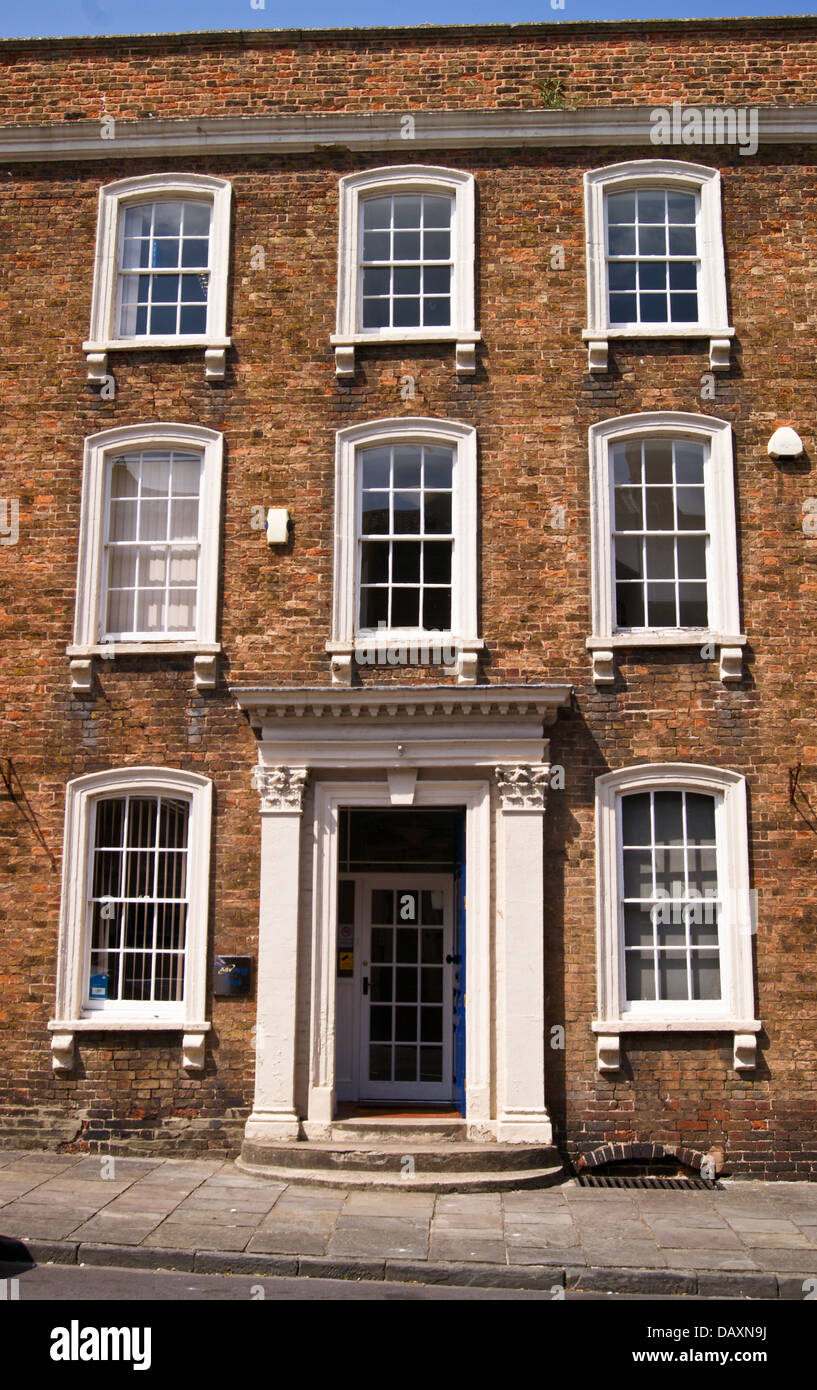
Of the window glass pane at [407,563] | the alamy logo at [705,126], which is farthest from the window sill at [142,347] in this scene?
the alamy logo at [705,126]

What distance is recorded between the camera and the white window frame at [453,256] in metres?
13.0

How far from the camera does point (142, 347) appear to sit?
520 inches

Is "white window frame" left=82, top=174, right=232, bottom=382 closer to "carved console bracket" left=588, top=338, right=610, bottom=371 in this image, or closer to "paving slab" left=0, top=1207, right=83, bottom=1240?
"carved console bracket" left=588, top=338, right=610, bottom=371

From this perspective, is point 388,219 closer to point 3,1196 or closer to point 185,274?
point 185,274

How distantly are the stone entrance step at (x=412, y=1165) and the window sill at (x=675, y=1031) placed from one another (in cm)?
105

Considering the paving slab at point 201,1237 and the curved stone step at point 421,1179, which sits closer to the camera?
the paving slab at point 201,1237

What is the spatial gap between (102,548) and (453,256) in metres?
4.99

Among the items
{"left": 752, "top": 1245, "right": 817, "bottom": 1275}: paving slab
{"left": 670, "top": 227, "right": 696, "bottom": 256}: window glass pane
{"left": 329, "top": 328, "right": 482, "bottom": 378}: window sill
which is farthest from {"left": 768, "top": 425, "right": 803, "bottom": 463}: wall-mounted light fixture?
{"left": 752, "top": 1245, "right": 817, "bottom": 1275}: paving slab

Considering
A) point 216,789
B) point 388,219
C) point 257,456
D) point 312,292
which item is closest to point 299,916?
point 216,789

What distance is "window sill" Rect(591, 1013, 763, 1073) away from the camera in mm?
11617

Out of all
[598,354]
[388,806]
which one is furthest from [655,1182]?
[598,354]

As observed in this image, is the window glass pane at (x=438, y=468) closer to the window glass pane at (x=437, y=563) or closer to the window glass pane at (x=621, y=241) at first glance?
the window glass pane at (x=437, y=563)

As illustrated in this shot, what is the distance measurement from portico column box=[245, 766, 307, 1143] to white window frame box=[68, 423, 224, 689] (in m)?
1.41

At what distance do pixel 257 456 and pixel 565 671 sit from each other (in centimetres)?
402
